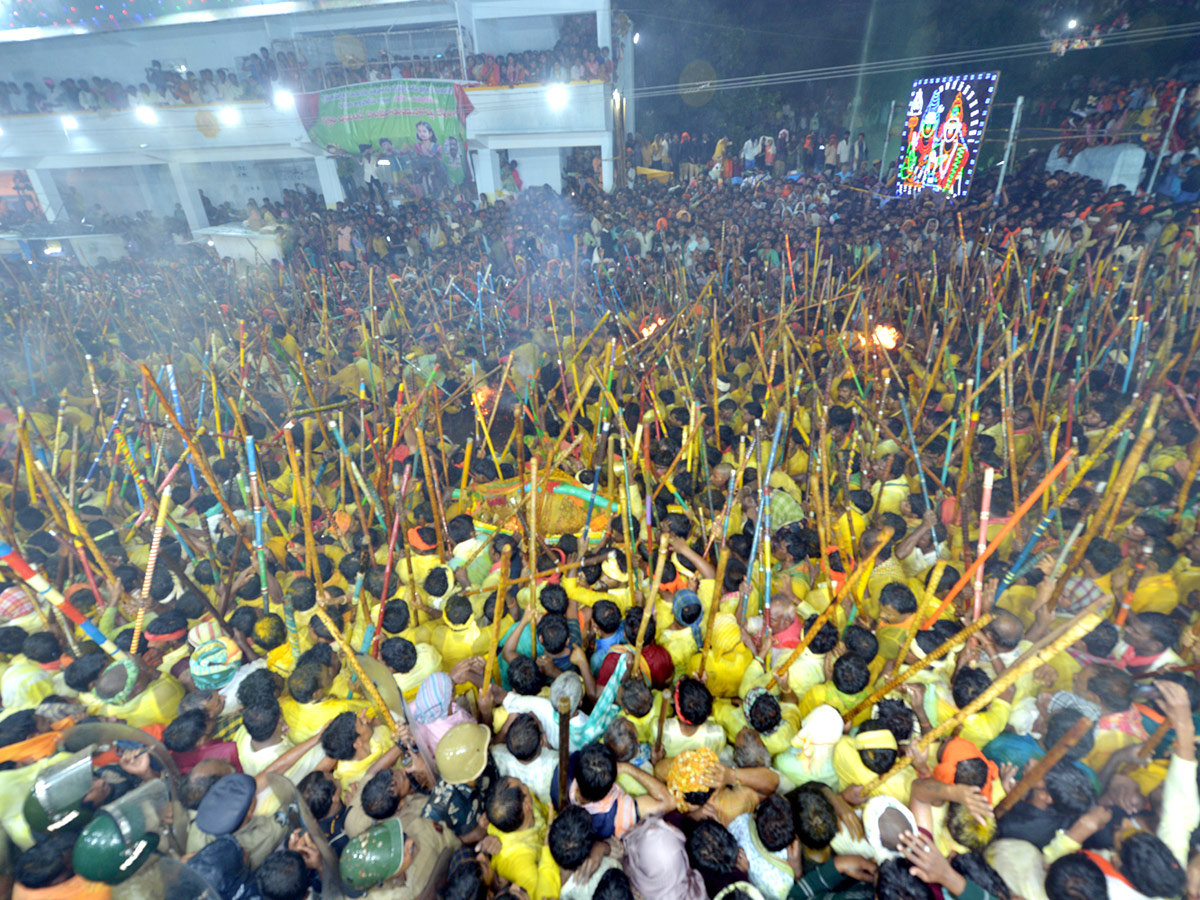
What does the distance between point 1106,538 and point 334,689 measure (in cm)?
561

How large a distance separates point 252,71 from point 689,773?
26938 mm

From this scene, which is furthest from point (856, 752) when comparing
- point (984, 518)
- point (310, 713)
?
point (310, 713)

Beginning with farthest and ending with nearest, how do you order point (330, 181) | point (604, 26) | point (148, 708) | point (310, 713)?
point (330, 181)
point (604, 26)
point (148, 708)
point (310, 713)

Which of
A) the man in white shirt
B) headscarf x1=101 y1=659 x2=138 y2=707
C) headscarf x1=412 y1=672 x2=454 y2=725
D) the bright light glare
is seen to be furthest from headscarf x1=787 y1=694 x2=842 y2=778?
the bright light glare

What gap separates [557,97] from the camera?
1766 centimetres

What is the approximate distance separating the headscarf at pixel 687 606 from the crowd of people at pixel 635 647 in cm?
6

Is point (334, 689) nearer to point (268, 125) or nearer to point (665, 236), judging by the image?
point (665, 236)

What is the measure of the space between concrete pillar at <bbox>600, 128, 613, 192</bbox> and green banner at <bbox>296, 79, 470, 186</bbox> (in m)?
4.43

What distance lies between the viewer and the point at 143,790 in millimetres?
2875

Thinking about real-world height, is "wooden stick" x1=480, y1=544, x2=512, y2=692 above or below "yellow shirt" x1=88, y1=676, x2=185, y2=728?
above

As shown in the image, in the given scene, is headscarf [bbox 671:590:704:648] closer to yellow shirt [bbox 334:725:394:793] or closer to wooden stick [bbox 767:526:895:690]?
wooden stick [bbox 767:526:895:690]

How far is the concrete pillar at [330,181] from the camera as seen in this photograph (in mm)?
19812

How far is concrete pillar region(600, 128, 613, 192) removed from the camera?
718 inches

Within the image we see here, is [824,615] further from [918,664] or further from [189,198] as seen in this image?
[189,198]
